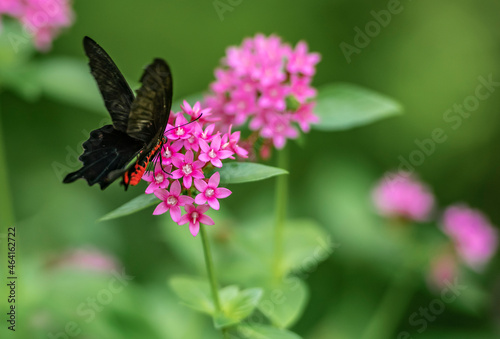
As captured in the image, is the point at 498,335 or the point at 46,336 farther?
the point at 498,335

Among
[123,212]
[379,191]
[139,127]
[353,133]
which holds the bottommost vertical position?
[123,212]

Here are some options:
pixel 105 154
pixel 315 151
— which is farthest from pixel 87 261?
pixel 315 151

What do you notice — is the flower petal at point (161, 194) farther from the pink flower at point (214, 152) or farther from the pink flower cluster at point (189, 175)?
the pink flower at point (214, 152)

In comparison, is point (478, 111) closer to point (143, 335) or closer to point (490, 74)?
point (490, 74)

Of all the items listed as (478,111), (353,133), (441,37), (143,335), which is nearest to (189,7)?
(353,133)

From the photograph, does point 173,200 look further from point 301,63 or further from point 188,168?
point 301,63

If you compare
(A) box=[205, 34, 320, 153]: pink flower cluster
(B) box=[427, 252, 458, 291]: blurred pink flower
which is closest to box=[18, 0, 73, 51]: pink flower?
(A) box=[205, 34, 320, 153]: pink flower cluster
